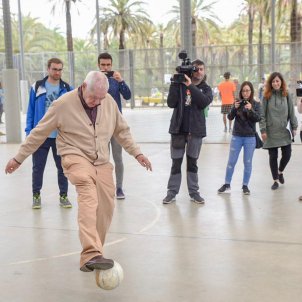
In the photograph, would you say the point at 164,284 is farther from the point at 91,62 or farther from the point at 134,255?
the point at 91,62

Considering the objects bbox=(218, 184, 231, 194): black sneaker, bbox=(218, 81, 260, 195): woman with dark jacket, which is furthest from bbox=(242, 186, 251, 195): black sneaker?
bbox=(218, 184, 231, 194): black sneaker

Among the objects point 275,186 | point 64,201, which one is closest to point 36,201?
point 64,201

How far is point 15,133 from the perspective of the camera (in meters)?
13.1

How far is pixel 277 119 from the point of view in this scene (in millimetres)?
7207

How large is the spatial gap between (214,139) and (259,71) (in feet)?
29.9

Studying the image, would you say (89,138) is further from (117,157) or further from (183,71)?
(117,157)

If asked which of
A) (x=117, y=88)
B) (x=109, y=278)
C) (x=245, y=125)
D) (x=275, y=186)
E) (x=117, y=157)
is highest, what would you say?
(x=117, y=88)

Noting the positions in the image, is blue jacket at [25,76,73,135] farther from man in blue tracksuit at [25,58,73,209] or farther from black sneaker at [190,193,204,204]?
black sneaker at [190,193,204,204]

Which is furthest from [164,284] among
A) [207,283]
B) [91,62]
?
[91,62]

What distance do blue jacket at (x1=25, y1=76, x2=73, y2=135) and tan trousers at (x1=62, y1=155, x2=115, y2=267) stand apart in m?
2.25

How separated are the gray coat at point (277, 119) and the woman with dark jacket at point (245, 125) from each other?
0.82 ft

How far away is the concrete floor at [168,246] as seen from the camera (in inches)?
153

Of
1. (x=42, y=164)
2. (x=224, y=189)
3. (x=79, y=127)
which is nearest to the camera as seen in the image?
(x=79, y=127)

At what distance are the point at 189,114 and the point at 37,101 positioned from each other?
5.80 feet
